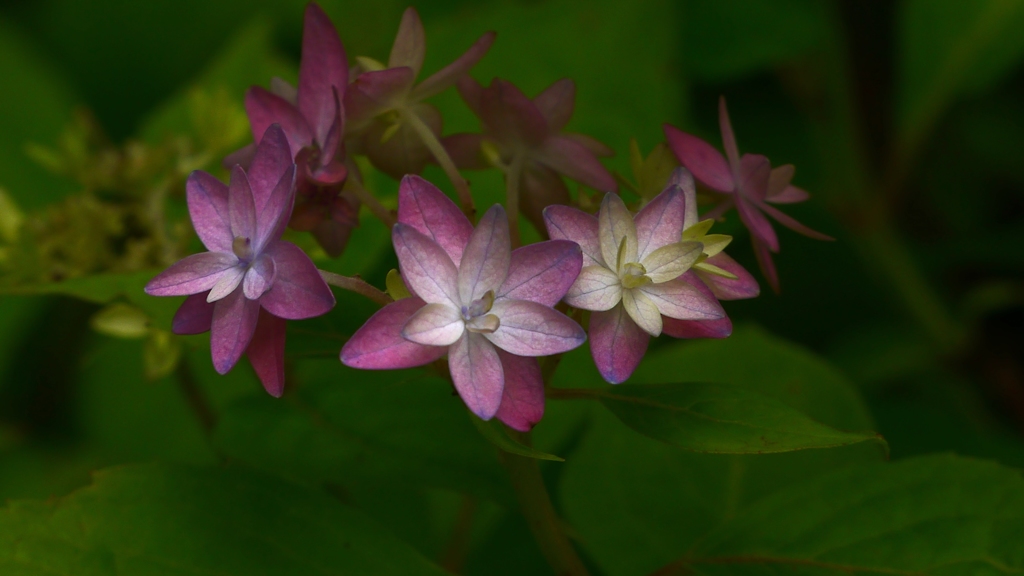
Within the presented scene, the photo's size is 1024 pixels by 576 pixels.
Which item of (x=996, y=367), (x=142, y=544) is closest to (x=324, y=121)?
(x=142, y=544)

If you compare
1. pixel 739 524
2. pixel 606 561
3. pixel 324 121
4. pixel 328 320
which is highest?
pixel 324 121

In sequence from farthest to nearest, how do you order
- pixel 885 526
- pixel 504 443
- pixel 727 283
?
pixel 885 526 < pixel 727 283 < pixel 504 443

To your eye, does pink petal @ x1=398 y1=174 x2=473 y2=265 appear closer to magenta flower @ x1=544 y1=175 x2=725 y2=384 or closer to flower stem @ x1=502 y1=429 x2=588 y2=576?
magenta flower @ x1=544 y1=175 x2=725 y2=384

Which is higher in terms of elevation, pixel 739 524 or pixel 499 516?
pixel 739 524

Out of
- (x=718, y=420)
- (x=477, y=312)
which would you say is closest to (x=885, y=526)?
(x=718, y=420)

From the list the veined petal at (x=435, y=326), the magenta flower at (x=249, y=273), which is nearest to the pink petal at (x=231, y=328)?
the magenta flower at (x=249, y=273)

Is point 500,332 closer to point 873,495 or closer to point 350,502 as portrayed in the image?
point 873,495

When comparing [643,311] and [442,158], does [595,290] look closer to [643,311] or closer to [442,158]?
[643,311]
